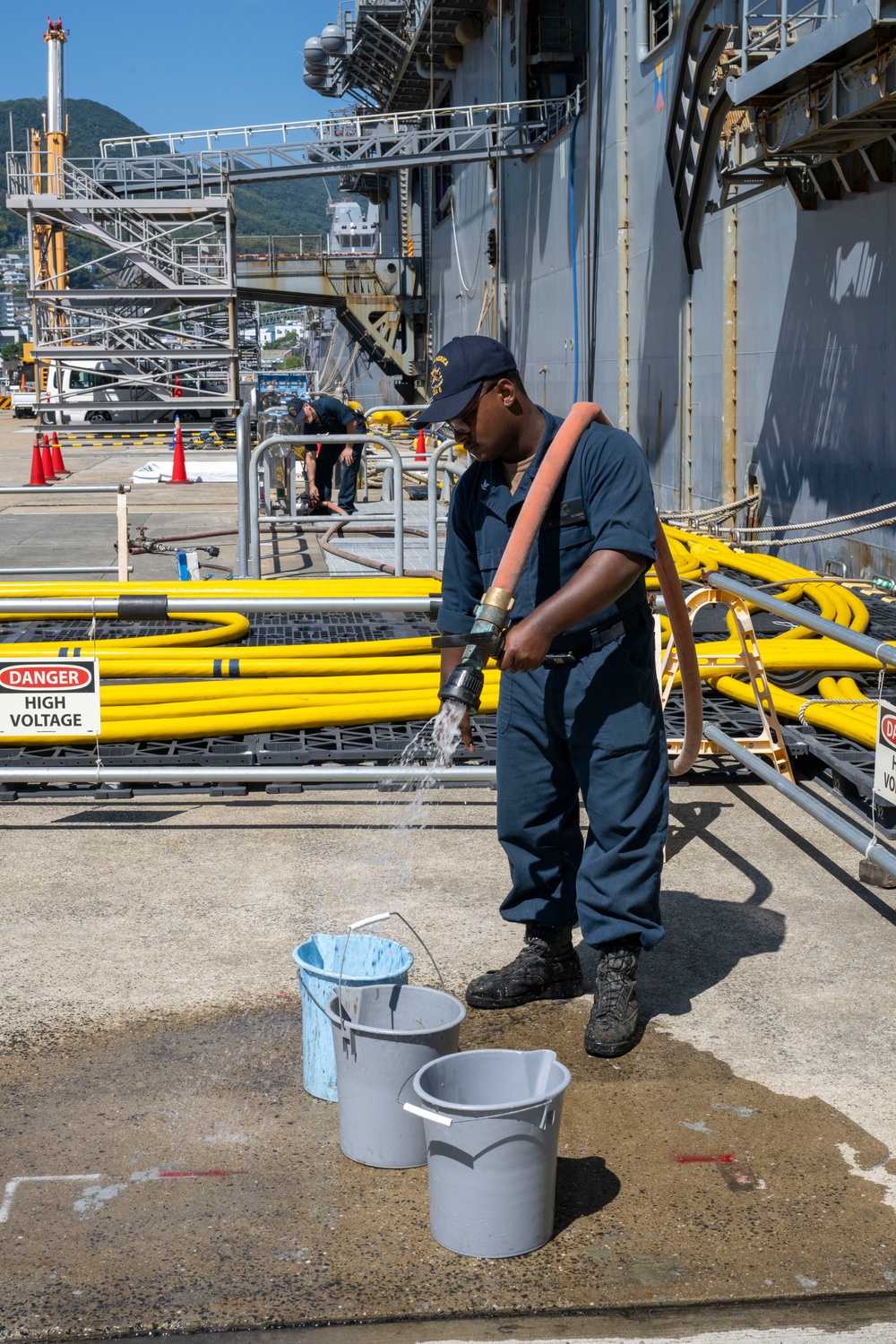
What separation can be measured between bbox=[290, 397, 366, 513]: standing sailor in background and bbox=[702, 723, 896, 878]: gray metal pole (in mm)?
9078

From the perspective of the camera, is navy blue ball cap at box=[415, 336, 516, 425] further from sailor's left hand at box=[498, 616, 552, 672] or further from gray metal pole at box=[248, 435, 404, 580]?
gray metal pole at box=[248, 435, 404, 580]

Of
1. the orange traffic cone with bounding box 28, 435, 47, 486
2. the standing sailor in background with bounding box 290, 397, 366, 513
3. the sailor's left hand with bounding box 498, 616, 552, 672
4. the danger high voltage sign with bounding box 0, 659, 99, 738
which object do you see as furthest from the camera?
the orange traffic cone with bounding box 28, 435, 47, 486

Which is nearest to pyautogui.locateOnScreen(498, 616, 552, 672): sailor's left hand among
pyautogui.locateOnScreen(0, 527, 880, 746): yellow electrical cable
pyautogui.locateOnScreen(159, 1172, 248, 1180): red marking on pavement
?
pyautogui.locateOnScreen(159, 1172, 248, 1180): red marking on pavement

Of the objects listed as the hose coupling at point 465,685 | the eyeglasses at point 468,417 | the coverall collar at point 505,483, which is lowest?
the hose coupling at point 465,685

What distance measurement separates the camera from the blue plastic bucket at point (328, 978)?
11.3 ft

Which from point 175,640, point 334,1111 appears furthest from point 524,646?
point 175,640

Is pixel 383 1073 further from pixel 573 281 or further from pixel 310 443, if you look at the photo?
pixel 573 281

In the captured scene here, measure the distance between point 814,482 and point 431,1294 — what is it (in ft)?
36.3

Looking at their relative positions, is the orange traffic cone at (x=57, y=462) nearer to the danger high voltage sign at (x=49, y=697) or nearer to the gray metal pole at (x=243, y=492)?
the gray metal pole at (x=243, y=492)

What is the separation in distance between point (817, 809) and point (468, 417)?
89.0 inches

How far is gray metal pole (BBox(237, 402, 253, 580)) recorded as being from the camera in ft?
35.7

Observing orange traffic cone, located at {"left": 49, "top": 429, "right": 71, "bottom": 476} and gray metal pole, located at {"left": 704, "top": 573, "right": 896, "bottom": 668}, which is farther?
orange traffic cone, located at {"left": 49, "top": 429, "right": 71, "bottom": 476}

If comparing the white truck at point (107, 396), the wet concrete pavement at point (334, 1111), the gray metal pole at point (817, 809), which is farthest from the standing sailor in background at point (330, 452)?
the white truck at point (107, 396)

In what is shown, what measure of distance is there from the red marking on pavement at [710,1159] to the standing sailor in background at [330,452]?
11.7 metres
